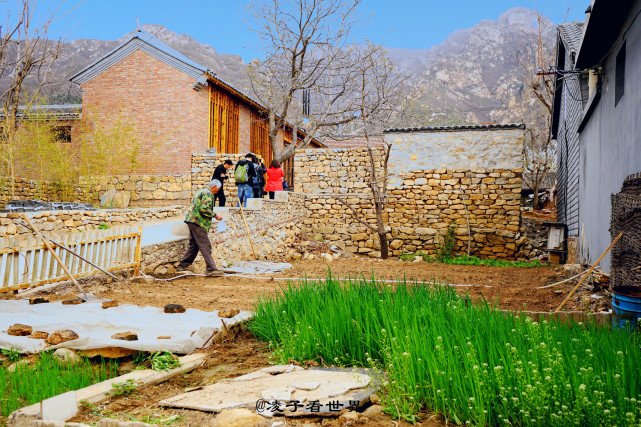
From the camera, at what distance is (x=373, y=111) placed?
19391mm


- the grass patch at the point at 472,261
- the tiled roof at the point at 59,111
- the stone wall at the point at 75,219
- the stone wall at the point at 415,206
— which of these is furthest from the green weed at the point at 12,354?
the tiled roof at the point at 59,111

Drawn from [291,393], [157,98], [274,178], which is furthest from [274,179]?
[291,393]

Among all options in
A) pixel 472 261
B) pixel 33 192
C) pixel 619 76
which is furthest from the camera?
pixel 33 192

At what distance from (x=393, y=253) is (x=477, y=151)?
4079 millimetres

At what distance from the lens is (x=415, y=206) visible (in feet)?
48.5

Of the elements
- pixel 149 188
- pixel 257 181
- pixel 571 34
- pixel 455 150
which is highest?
pixel 571 34

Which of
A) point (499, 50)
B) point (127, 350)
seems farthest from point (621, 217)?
point (499, 50)

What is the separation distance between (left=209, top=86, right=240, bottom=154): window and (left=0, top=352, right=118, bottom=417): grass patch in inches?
571

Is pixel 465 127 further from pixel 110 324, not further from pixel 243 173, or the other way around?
pixel 110 324

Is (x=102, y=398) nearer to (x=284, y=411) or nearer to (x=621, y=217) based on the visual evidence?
(x=284, y=411)

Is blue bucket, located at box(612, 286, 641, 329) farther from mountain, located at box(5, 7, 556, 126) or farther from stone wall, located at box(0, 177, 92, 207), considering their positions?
mountain, located at box(5, 7, 556, 126)

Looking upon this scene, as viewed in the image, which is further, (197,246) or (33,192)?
(33,192)

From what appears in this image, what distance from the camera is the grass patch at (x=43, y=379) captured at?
9.29 ft

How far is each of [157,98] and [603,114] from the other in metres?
14.0
